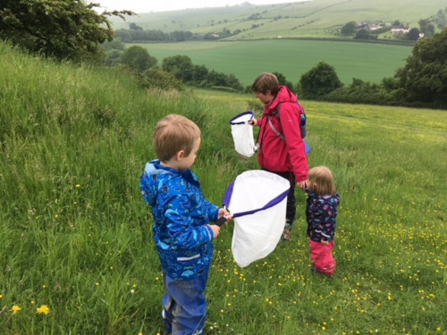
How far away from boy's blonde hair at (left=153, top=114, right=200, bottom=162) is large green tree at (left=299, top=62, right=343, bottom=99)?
6163 cm

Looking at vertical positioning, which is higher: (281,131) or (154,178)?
(154,178)

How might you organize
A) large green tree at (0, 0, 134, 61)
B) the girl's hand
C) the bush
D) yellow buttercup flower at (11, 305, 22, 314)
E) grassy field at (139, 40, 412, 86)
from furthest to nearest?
grassy field at (139, 40, 412, 86)
the bush
large green tree at (0, 0, 134, 61)
the girl's hand
yellow buttercup flower at (11, 305, 22, 314)

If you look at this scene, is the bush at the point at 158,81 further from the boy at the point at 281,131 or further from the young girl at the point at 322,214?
the young girl at the point at 322,214

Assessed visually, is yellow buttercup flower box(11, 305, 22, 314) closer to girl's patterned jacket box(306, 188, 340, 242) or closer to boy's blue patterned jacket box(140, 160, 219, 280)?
boy's blue patterned jacket box(140, 160, 219, 280)

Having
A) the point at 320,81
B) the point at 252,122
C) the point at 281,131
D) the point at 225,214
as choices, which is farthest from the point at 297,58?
the point at 225,214

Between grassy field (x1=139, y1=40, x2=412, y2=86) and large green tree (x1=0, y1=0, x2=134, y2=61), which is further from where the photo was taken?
grassy field (x1=139, y1=40, x2=412, y2=86)

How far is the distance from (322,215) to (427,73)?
52984 millimetres

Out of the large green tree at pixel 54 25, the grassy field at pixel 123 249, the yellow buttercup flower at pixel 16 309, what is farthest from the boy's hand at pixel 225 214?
the large green tree at pixel 54 25

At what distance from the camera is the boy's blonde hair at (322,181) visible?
3.57 m

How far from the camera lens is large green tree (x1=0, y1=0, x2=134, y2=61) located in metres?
7.20

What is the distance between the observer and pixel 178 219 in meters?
1.96

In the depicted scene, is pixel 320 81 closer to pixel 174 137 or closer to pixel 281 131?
pixel 281 131

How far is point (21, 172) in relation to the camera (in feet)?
10.9

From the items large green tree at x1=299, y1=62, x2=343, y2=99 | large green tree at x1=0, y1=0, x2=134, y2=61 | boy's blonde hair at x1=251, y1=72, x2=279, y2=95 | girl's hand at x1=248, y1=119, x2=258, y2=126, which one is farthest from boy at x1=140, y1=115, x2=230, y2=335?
large green tree at x1=299, y1=62, x2=343, y2=99
